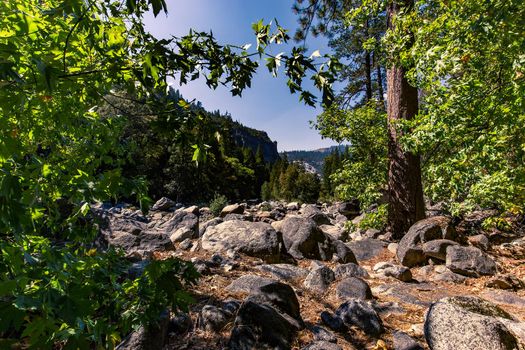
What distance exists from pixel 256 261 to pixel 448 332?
3.57m

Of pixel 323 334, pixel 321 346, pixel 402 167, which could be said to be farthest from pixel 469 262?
pixel 321 346

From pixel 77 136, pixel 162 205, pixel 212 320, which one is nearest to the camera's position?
pixel 77 136

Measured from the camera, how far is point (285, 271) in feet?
17.5

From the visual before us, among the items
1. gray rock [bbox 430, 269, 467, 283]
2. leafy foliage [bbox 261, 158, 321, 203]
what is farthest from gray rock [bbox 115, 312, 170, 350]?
leafy foliage [bbox 261, 158, 321, 203]

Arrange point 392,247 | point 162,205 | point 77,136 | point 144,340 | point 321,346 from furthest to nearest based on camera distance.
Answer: point 162,205
point 392,247
point 321,346
point 144,340
point 77,136

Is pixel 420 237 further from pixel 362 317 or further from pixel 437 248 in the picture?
pixel 362 317

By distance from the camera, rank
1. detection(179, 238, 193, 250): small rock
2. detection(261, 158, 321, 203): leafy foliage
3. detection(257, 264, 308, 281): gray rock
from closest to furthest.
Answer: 1. detection(257, 264, 308, 281): gray rock
2. detection(179, 238, 193, 250): small rock
3. detection(261, 158, 321, 203): leafy foliage

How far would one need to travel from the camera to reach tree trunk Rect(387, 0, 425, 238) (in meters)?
7.70

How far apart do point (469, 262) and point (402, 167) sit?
2647mm

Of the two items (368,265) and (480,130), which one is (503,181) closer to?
(480,130)

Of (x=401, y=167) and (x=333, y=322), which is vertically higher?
(x=401, y=167)

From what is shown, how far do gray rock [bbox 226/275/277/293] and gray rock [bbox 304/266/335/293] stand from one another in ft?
3.12

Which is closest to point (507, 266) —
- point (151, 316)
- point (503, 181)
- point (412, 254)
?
point (412, 254)

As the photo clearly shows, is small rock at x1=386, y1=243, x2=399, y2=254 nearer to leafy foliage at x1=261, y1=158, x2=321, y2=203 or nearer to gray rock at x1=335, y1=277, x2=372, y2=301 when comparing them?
gray rock at x1=335, y1=277, x2=372, y2=301
